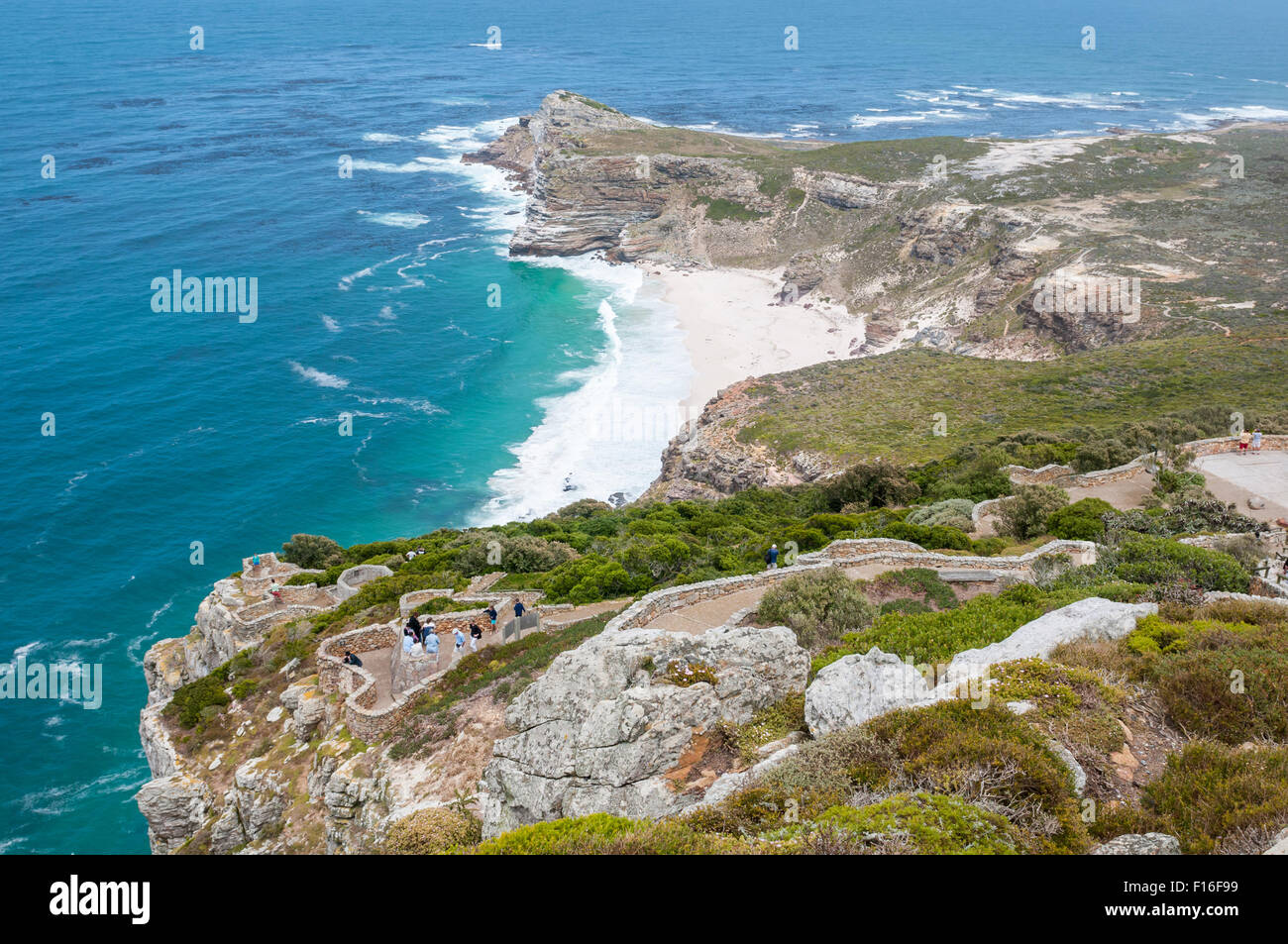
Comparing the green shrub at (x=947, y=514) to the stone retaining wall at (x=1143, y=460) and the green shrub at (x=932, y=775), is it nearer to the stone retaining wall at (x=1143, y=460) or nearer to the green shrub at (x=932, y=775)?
the stone retaining wall at (x=1143, y=460)

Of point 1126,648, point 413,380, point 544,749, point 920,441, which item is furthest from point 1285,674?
point 413,380

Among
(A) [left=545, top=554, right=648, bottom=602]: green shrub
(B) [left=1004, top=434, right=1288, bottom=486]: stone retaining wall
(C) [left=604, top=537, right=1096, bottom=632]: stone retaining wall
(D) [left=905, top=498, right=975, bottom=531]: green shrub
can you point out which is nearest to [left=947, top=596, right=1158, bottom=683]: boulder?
(C) [left=604, top=537, right=1096, bottom=632]: stone retaining wall

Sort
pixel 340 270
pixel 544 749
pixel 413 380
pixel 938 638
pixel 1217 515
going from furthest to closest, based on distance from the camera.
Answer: pixel 340 270 < pixel 413 380 < pixel 1217 515 < pixel 938 638 < pixel 544 749

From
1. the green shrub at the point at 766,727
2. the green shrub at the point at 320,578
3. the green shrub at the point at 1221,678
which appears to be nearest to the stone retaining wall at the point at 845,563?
the green shrub at the point at 766,727

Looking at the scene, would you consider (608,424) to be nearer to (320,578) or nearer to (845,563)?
(320,578)

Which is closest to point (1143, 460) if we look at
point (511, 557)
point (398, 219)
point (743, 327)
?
point (511, 557)
